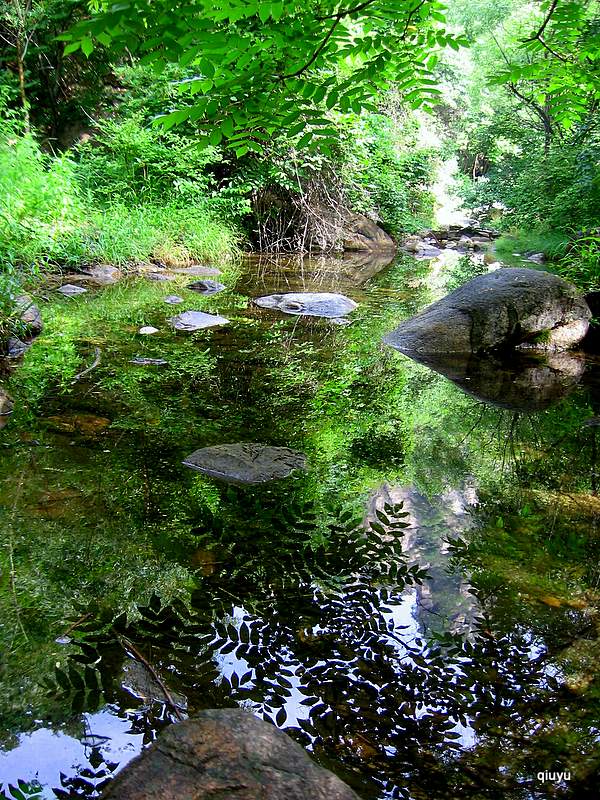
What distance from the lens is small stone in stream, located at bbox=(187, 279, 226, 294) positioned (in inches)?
347

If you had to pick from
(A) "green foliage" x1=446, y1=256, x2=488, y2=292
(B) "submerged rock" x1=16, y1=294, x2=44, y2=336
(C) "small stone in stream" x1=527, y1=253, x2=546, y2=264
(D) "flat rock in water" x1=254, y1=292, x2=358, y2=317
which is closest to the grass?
(C) "small stone in stream" x1=527, y1=253, x2=546, y2=264

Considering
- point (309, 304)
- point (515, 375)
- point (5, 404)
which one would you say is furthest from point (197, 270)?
point (5, 404)

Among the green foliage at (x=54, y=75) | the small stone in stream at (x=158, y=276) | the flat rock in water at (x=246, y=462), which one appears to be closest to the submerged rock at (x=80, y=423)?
the flat rock in water at (x=246, y=462)

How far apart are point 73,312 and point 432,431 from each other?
4390mm

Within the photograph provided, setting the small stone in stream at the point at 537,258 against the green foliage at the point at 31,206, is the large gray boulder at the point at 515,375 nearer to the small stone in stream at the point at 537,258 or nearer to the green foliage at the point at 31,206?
the green foliage at the point at 31,206

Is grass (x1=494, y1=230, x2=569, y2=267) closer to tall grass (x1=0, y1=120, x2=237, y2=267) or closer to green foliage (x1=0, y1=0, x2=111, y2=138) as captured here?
tall grass (x1=0, y1=120, x2=237, y2=267)

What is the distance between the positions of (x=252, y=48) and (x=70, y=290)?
616cm

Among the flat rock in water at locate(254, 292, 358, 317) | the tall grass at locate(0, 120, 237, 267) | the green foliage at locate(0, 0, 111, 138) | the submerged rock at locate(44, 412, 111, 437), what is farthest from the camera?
the green foliage at locate(0, 0, 111, 138)

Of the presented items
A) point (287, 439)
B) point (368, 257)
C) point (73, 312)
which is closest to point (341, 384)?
point (287, 439)

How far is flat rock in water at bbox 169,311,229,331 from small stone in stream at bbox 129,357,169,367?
1270 millimetres

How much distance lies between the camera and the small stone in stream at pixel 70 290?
7559 mm

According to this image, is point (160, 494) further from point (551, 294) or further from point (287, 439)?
point (551, 294)

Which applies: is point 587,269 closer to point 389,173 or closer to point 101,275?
point 101,275

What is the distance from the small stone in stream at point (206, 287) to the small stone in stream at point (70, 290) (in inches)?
64.2
